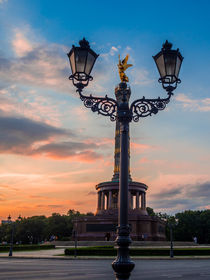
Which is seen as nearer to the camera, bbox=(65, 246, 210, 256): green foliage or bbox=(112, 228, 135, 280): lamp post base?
bbox=(112, 228, 135, 280): lamp post base

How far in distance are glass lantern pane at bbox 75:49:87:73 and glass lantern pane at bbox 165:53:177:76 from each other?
1960 mm

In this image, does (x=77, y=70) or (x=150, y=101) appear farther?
(x=150, y=101)

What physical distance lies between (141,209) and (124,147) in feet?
183

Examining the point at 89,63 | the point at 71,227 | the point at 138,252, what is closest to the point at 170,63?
the point at 89,63

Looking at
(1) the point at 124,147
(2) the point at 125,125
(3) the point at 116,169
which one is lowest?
(1) the point at 124,147

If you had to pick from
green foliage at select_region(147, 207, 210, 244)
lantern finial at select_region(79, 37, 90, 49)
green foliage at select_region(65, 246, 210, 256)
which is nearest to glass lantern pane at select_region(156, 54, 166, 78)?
lantern finial at select_region(79, 37, 90, 49)

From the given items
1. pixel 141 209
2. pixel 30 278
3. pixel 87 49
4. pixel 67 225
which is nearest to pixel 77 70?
pixel 87 49

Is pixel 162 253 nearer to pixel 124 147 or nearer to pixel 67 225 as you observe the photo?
pixel 124 147

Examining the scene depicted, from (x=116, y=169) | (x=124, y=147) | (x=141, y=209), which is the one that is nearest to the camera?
(x=124, y=147)

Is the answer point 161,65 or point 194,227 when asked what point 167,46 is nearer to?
point 161,65

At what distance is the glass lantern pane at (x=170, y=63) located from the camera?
7531mm

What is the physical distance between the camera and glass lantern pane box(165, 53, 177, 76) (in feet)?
24.7

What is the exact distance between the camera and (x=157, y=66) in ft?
25.6

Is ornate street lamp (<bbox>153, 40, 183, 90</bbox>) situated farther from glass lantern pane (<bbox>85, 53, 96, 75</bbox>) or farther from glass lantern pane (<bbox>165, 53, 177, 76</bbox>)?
glass lantern pane (<bbox>85, 53, 96, 75</bbox>)
